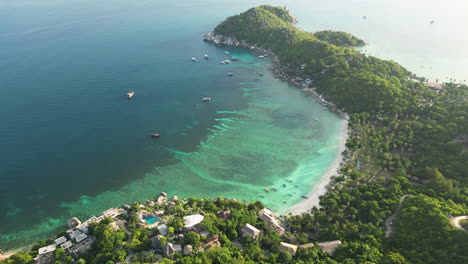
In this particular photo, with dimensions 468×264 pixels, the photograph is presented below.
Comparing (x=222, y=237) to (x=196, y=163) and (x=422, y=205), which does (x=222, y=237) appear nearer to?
(x=196, y=163)

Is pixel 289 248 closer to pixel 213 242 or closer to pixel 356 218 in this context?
pixel 213 242

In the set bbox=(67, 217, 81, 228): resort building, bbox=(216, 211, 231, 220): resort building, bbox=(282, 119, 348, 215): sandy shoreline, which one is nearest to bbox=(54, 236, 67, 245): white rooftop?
bbox=(67, 217, 81, 228): resort building

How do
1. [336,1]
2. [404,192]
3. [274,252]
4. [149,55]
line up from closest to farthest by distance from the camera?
[274,252], [404,192], [149,55], [336,1]

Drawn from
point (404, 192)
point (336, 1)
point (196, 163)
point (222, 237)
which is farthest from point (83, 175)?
point (336, 1)

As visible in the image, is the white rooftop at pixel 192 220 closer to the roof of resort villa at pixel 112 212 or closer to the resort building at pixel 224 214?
the resort building at pixel 224 214

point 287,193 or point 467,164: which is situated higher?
point 467,164

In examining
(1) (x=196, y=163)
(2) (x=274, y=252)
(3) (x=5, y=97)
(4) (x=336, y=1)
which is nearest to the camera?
(2) (x=274, y=252)

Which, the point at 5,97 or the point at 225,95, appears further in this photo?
the point at 225,95
